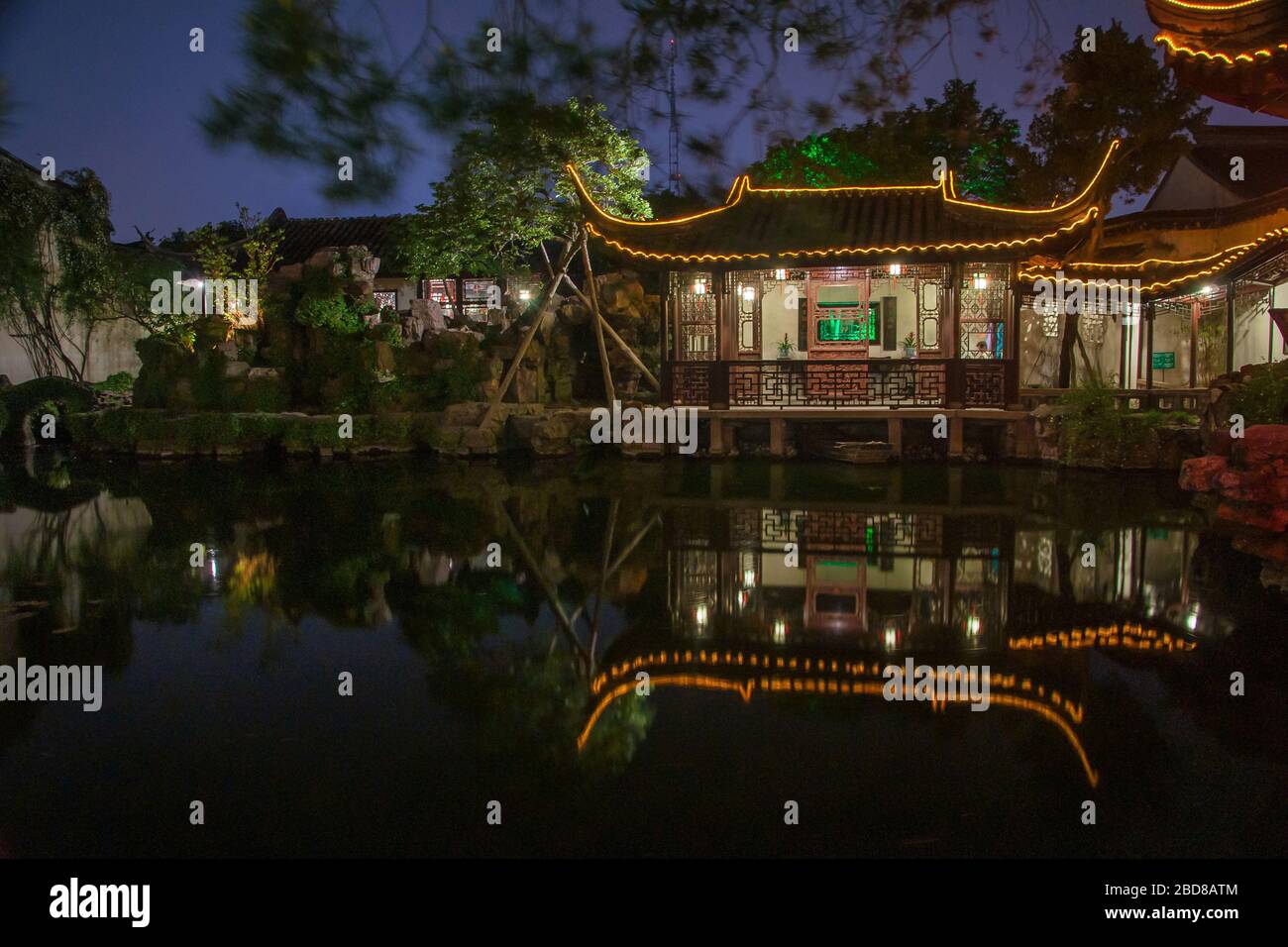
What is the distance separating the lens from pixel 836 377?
49.9 feet

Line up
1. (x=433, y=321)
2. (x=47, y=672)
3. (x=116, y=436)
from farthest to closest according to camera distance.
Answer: (x=433, y=321)
(x=116, y=436)
(x=47, y=672)

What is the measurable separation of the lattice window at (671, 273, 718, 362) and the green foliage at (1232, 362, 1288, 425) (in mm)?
8329

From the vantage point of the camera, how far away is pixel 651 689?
4.34 m

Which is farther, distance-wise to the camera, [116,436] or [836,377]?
[116,436]

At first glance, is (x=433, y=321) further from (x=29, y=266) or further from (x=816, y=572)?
(x=29, y=266)

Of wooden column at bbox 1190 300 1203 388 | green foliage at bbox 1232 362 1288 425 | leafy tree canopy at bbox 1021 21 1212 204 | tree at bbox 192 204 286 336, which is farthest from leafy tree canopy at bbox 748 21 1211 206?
tree at bbox 192 204 286 336

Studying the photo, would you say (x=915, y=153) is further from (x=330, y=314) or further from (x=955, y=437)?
(x=330, y=314)

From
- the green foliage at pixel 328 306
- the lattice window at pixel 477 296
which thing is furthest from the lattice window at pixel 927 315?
the lattice window at pixel 477 296

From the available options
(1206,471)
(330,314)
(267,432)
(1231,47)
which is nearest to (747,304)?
(330,314)

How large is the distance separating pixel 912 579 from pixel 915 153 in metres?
3.15

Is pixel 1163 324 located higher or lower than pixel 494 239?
lower
